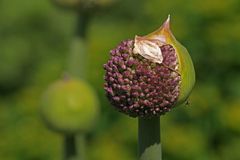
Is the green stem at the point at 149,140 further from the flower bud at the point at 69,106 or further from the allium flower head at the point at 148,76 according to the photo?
the flower bud at the point at 69,106

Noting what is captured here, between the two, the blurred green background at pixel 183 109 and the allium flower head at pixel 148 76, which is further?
the blurred green background at pixel 183 109

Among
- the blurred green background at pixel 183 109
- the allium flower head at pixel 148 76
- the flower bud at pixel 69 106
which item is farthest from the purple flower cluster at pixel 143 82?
the blurred green background at pixel 183 109

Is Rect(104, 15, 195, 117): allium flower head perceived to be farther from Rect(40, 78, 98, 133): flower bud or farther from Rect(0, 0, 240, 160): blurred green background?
Rect(0, 0, 240, 160): blurred green background

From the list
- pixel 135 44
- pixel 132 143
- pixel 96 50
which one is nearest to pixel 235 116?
pixel 132 143

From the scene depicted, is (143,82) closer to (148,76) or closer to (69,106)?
(148,76)

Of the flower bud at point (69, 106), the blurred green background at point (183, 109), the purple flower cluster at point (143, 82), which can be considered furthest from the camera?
the blurred green background at point (183, 109)

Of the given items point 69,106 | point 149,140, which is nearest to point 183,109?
point 69,106

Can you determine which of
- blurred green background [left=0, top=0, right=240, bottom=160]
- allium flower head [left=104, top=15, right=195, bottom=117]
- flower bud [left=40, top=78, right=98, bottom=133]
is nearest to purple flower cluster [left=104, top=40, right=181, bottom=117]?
allium flower head [left=104, top=15, right=195, bottom=117]
